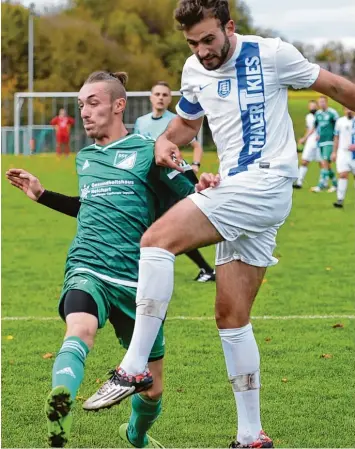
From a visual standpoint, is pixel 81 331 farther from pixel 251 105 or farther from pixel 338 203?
pixel 338 203

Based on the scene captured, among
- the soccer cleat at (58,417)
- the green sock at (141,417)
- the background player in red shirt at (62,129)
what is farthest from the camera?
the background player in red shirt at (62,129)

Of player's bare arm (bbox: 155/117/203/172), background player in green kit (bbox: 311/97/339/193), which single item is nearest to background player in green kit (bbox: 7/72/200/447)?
player's bare arm (bbox: 155/117/203/172)

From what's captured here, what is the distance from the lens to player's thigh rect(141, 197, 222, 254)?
527cm

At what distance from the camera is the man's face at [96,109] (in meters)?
5.87

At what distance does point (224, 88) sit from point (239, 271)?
103cm

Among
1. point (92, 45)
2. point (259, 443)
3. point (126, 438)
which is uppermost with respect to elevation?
point (259, 443)

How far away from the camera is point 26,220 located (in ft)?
69.5

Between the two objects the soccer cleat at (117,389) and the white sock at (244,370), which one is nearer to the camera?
the soccer cleat at (117,389)

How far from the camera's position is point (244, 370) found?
5969 millimetres

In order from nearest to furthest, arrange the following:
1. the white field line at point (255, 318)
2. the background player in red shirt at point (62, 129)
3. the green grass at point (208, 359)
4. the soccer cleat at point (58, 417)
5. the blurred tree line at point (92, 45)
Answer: the soccer cleat at point (58, 417) < the green grass at point (208, 359) < the white field line at point (255, 318) < the background player in red shirt at point (62, 129) < the blurred tree line at point (92, 45)

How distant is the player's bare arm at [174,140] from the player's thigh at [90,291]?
29.2 inches

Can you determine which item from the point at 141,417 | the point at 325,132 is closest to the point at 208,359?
the point at 141,417

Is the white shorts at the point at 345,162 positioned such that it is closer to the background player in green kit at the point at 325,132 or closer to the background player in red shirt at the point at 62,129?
the background player in green kit at the point at 325,132

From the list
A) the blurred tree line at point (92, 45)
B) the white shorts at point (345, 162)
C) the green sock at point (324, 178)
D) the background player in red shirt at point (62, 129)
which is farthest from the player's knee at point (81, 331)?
the blurred tree line at point (92, 45)
